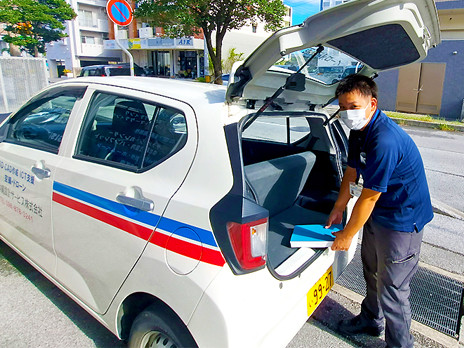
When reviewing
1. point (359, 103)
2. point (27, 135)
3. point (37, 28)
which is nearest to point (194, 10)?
point (27, 135)

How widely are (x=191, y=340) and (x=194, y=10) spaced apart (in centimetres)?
1515

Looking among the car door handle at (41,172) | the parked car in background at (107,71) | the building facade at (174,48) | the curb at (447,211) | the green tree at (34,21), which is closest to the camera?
the car door handle at (41,172)

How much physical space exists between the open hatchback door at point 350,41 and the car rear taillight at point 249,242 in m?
0.65

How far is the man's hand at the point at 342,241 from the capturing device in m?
1.95

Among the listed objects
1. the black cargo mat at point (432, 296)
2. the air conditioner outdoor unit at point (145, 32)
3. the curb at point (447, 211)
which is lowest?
the black cargo mat at point (432, 296)

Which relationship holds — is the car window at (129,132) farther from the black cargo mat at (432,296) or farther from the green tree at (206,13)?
the green tree at (206,13)

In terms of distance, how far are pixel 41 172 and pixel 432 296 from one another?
3040 millimetres

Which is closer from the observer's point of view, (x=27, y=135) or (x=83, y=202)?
(x=83, y=202)

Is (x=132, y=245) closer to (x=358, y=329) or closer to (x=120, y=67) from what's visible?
(x=358, y=329)

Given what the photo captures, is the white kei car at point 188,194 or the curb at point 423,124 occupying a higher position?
the white kei car at point 188,194

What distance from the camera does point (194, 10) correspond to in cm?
1457

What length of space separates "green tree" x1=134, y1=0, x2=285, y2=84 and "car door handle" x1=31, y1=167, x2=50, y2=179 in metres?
13.2

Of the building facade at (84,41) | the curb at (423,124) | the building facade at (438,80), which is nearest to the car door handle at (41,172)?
Result: the curb at (423,124)

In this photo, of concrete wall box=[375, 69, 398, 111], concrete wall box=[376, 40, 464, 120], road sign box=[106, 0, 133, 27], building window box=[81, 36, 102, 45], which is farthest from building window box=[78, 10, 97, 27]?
road sign box=[106, 0, 133, 27]
